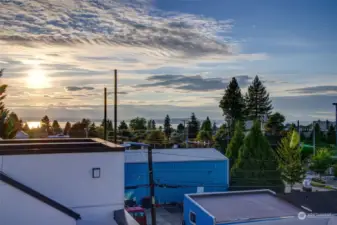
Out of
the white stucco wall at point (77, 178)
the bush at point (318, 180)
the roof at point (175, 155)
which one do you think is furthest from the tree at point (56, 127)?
the white stucco wall at point (77, 178)

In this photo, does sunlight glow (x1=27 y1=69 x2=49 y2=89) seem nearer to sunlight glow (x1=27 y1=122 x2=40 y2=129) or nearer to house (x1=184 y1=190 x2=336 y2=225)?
sunlight glow (x1=27 y1=122 x2=40 y2=129)

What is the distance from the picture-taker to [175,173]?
1688 centimetres

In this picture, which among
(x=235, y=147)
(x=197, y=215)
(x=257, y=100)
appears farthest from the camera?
(x=257, y=100)

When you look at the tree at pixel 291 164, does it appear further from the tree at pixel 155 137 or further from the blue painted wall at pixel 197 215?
the tree at pixel 155 137

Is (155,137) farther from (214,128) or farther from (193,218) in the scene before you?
(193,218)

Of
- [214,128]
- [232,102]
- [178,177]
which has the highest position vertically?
[232,102]

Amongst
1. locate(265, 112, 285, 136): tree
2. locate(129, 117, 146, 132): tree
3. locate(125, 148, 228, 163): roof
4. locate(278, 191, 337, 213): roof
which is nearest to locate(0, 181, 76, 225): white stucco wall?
locate(278, 191, 337, 213): roof

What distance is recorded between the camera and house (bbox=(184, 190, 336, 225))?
9.06 metres

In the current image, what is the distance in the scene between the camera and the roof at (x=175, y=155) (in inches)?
664

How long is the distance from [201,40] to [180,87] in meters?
10.9

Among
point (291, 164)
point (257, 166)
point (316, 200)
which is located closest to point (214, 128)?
point (291, 164)

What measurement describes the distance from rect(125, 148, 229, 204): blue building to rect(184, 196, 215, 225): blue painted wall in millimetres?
5289

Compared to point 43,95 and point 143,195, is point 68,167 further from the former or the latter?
point 43,95

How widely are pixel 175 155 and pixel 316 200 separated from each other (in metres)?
7.52
